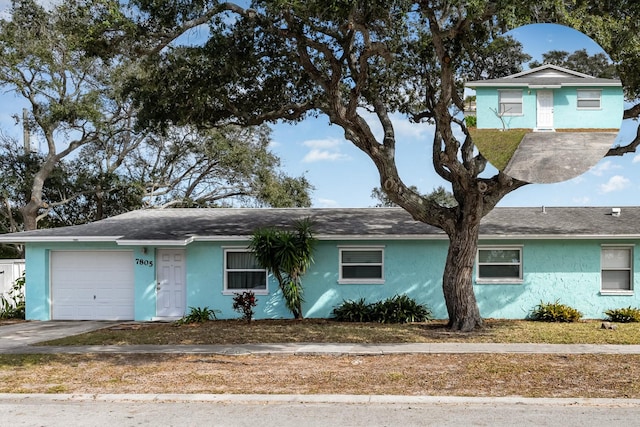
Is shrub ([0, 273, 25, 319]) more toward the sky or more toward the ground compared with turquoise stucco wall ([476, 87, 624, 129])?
more toward the ground

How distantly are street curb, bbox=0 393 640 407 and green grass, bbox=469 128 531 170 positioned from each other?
3.44 m

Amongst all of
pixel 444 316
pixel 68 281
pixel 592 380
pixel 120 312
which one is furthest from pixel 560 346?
pixel 68 281

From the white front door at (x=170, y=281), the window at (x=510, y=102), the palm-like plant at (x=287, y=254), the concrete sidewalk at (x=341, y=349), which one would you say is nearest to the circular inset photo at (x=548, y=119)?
the window at (x=510, y=102)

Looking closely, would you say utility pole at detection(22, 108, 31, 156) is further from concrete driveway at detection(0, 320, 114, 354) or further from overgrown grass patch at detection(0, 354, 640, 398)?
overgrown grass patch at detection(0, 354, 640, 398)

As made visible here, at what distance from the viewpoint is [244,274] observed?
18203mm

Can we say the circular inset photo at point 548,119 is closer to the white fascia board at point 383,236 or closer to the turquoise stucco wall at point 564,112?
the turquoise stucco wall at point 564,112

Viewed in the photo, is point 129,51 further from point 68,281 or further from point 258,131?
point 258,131

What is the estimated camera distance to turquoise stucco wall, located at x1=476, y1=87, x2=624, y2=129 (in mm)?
6590

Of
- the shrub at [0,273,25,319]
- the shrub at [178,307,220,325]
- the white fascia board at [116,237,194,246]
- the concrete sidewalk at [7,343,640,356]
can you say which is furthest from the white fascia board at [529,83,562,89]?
the shrub at [0,273,25,319]

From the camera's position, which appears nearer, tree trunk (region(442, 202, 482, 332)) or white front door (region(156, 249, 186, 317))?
tree trunk (region(442, 202, 482, 332))

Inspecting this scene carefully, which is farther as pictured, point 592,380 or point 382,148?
point 382,148

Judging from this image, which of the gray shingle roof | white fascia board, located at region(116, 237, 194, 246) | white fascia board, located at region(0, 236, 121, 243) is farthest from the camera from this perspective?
white fascia board, located at region(0, 236, 121, 243)

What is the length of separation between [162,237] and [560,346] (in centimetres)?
1082

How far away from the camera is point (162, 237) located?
1742 centimetres
